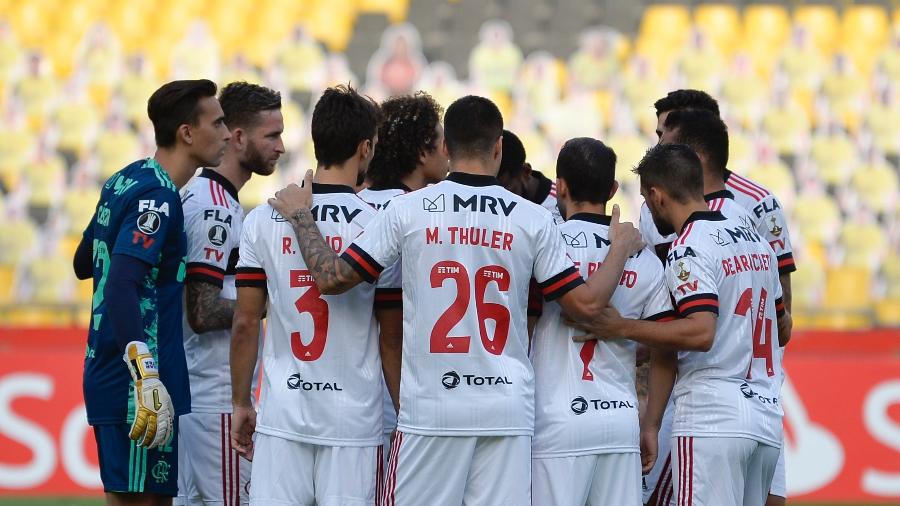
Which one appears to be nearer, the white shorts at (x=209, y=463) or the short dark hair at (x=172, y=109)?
the short dark hair at (x=172, y=109)

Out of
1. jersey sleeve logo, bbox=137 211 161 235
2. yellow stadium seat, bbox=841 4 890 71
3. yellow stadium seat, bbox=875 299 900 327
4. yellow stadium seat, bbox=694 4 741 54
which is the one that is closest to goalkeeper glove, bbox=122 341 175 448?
jersey sleeve logo, bbox=137 211 161 235

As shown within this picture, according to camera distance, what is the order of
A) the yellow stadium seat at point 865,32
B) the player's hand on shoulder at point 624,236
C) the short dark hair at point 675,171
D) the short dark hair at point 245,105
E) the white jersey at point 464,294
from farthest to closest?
the yellow stadium seat at point 865,32 → the short dark hair at point 245,105 → the short dark hair at point 675,171 → the player's hand on shoulder at point 624,236 → the white jersey at point 464,294

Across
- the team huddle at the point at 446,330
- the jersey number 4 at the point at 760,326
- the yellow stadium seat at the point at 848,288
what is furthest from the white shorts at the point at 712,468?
the yellow stadium seat at the point at 848,288

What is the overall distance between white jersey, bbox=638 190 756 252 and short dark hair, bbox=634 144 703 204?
25cm

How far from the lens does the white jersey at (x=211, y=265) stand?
5066 millimetres

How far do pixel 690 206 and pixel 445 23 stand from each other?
43.2 ft

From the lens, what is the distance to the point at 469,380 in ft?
14.1

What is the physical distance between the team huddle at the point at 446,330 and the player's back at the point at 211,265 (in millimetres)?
142

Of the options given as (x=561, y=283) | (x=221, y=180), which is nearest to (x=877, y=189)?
(x=221, y=180)

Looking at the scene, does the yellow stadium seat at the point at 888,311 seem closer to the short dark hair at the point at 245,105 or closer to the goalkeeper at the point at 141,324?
the short dark hair at the point at 245,105

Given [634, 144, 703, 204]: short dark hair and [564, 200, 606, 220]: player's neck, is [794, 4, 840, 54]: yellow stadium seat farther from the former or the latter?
[564, 200, 606, 220]: player's neck

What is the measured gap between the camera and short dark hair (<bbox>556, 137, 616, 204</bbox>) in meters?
4.57

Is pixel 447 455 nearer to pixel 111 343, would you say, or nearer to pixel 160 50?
pixel 111 343

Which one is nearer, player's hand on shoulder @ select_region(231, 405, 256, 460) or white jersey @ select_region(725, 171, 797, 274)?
player's hand on shoulder @ select_region(231, 405, 256, 460)
